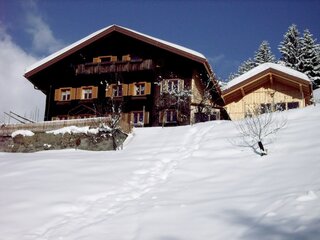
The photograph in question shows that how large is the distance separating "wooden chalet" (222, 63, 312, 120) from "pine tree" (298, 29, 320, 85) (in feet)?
46.6

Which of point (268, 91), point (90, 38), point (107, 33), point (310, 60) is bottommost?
point (268, 91)

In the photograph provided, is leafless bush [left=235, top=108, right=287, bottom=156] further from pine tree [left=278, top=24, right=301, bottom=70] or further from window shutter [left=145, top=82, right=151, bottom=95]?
pine tree [left=278, top=24, right=301, bottom=70]

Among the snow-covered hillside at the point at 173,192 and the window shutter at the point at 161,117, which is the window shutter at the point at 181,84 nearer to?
the window shutter at the point at 161,117

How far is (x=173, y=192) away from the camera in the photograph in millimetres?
11422

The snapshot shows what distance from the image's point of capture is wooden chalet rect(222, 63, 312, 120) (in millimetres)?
25545

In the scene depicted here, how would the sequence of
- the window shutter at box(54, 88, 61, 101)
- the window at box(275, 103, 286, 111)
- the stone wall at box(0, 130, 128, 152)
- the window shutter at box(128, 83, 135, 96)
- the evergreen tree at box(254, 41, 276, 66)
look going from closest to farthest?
the stone wall at box(0, 130, 128, 152) < the window at box(275, 103, 286, 111) < the window shutter at box(128, 83, 135, 96) < the window shutter at box(54, 88, 61, 101) < the evergreen tree at box(254, 41, 276, 66)

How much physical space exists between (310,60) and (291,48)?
262 centimetres

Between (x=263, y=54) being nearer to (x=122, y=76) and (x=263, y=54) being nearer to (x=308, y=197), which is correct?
(x=122, y=76)

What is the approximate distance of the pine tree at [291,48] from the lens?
134ft

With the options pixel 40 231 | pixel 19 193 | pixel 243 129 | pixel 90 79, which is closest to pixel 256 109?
pixel 243 129

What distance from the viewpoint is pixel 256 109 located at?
24.9 meters

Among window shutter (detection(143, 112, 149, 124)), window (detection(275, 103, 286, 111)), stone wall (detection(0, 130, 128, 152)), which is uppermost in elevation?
window (detection(275, 103, 286, 111))

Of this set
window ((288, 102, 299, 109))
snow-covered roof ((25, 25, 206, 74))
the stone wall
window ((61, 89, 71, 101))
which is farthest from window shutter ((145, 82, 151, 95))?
window ((288, 102, 299, 109))

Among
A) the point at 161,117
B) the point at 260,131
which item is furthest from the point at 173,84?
the point at 260,131
